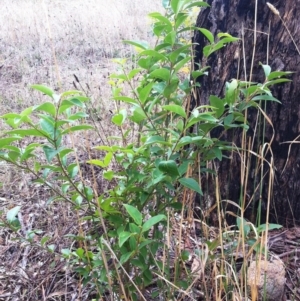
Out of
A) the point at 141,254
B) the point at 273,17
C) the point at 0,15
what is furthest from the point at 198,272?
the point at 0,15

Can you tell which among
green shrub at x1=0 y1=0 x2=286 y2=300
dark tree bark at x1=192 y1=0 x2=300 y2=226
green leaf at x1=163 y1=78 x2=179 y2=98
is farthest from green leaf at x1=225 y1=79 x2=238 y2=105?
dark tree bark at x1=192 y1=0 x2=300 y2=226

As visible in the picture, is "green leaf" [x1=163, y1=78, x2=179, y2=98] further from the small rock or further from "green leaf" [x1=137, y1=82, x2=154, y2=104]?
the small rock

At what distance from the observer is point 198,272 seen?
1.37 meters

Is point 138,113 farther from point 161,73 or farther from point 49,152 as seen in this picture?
point 49,152

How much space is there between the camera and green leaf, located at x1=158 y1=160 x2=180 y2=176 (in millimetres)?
1027

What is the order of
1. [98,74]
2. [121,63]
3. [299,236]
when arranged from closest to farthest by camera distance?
[121,63]
[299,236]
[98,74]

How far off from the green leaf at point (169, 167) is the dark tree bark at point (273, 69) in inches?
19.4

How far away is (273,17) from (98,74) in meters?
2.86

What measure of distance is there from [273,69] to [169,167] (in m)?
0.75

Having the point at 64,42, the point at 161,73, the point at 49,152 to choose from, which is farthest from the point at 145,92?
the point at 64,42

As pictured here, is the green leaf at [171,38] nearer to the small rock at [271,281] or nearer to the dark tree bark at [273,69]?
the dark tree bark at [273,69]

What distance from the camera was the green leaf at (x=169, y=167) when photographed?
3.37 ft

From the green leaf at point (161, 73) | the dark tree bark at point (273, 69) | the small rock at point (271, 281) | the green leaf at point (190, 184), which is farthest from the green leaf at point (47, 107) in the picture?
the small rock at point (271, 281)

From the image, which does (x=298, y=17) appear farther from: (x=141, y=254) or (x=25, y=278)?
(x=25, y=278)
